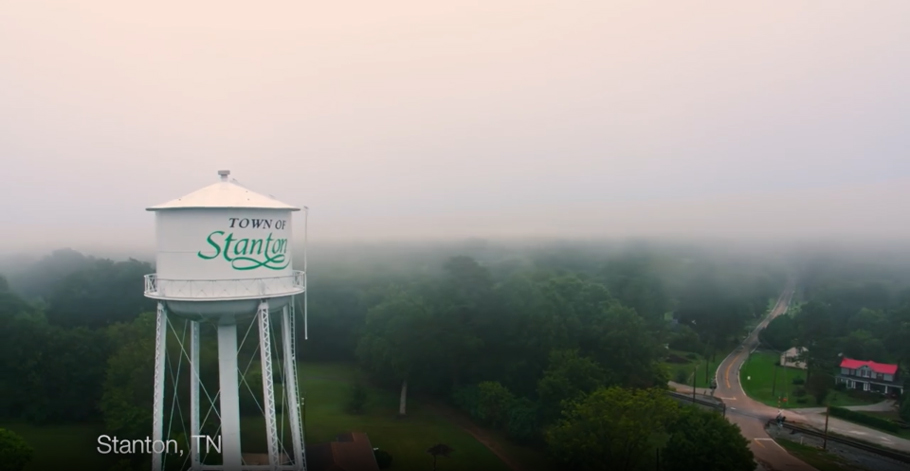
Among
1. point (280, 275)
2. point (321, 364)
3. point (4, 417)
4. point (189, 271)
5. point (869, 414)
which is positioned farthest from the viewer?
point (321, 364)

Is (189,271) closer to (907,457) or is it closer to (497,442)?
(497,442)

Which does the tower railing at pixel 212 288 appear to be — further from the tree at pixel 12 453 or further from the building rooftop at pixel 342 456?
the building rooftop at pixel 342 456

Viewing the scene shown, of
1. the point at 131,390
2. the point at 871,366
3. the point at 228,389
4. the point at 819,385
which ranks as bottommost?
the point at 819,385

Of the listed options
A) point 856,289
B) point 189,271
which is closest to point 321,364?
point 189,271

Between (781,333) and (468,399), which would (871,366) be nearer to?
(781,333)

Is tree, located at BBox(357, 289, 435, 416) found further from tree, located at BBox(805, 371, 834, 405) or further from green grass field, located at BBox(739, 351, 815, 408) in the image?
tree, located at BBox(805, 371, 834, 405)

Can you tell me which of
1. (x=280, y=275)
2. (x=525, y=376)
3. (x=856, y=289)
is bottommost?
(x=525, y=376)

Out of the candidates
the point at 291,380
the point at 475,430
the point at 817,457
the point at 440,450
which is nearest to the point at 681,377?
the point at 817,457

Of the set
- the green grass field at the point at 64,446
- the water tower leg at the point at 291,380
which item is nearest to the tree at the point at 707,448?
the water tower leg at the point at 291,380
